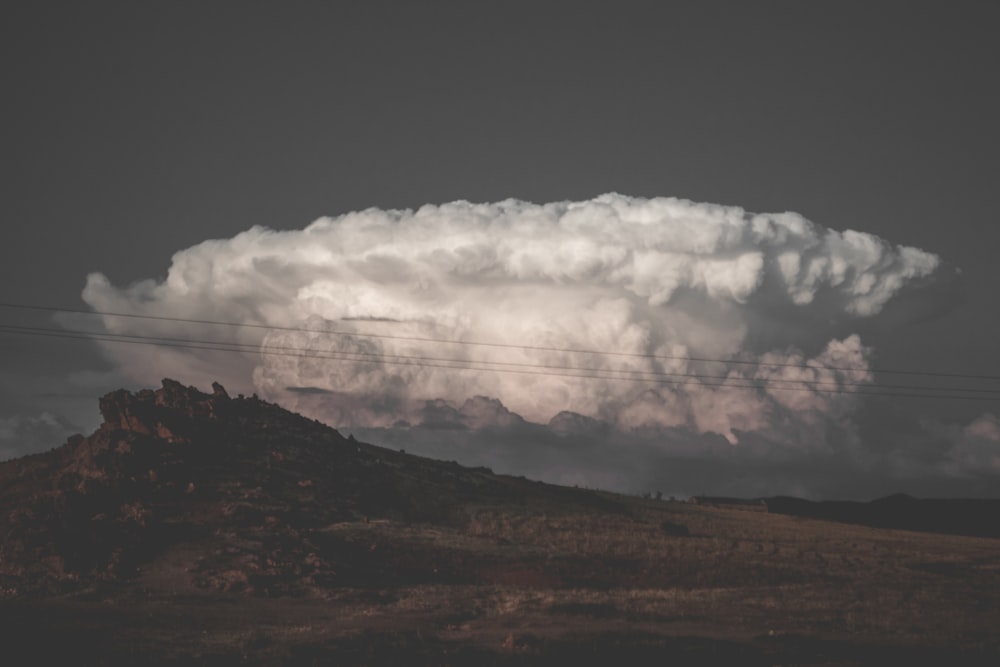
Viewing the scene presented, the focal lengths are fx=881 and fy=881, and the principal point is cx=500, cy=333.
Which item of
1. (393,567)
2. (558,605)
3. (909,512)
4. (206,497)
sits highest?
(909,512)

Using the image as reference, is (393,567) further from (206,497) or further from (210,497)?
(206,497)

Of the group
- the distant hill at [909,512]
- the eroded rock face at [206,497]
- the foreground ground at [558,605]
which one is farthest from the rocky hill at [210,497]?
the distant hill at [909,512]

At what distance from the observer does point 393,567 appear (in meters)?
54.7

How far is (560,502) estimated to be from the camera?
80.5 metres

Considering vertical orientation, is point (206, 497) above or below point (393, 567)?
above

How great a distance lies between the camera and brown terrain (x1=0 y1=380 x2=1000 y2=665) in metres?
32.9

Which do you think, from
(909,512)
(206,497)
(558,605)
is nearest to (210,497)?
(206,497)

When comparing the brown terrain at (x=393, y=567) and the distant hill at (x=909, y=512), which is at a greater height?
the distant hill at (x=909, y=512)

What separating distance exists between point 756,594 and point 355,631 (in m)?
23.2

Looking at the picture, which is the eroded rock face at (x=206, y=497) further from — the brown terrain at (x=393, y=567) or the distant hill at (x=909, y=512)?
the distant hill at (x=909, y=512)

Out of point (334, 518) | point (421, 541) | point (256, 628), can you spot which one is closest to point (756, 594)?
point (421, 541)

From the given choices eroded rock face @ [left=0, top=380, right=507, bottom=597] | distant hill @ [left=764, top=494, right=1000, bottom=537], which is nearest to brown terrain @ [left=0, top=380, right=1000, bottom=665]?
eroded rock face @ [left=0, top=380, right=507, bottom=597]

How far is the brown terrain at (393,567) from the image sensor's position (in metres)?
32.9

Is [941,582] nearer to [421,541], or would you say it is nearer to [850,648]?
[850,648]
